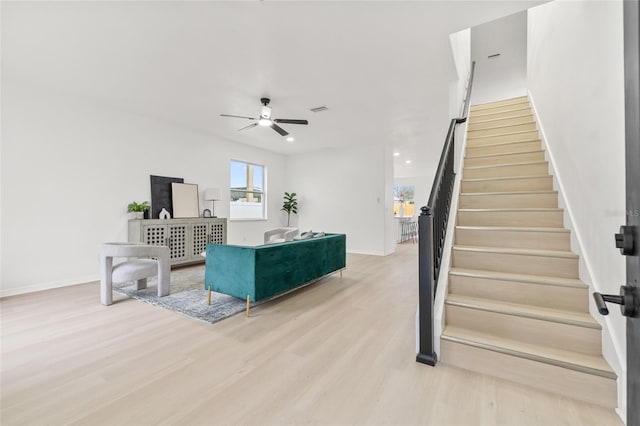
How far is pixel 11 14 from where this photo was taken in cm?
229

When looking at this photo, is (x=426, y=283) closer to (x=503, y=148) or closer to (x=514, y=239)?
(x=514, y=239)

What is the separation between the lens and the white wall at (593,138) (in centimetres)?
146

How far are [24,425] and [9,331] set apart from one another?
165 centimetres

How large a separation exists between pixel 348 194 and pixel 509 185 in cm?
429

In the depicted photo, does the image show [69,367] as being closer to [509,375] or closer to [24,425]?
[24,425]

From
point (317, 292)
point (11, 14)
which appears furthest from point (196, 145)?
point (317, 292)

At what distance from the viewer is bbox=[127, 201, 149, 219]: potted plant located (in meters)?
4.49

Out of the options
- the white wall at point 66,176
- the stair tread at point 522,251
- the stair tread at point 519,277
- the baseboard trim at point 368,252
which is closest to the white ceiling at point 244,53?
the white wall at point 66,176

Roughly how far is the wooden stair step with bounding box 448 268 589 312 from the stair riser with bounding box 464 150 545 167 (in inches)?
66.3

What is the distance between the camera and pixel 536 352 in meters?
1.68

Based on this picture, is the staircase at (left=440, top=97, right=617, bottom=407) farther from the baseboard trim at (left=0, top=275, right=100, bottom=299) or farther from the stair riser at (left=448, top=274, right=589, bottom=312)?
the baseboard trim at (left=0, top=275, right=100, bottom=299)

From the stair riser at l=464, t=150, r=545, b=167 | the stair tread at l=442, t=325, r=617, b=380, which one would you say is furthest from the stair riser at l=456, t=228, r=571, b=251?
the stair riser at l=464, t=150, r=545, b=167

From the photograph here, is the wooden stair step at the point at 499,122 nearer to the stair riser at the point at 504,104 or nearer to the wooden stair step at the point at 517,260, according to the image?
the stair riser at the point at 504,104

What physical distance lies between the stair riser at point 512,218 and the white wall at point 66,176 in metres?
4.96
